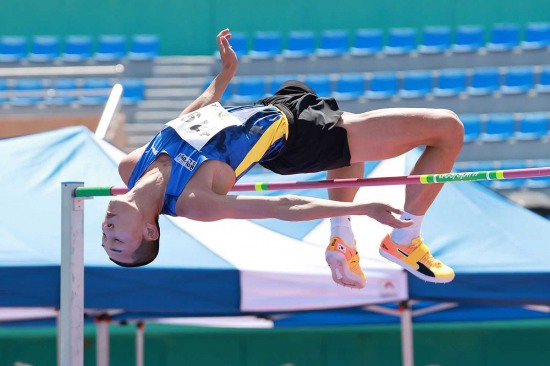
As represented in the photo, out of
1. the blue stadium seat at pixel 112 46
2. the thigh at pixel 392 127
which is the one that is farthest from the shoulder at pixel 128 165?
the blue stadium seat at pixel 112 46

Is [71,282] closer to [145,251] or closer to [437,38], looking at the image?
[145,251]

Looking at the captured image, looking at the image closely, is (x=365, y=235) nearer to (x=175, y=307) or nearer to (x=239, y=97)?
(x=175, y=307)

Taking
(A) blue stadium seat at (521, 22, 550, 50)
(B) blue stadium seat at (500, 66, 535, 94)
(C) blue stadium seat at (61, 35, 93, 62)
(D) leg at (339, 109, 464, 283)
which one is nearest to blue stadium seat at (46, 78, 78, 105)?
(C) blue stadium seat at (61, 35, 93, 62)

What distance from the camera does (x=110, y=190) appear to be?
4617mm

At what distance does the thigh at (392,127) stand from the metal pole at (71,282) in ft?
4.31

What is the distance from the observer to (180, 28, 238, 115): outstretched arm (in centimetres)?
478

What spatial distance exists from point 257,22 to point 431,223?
12.0m

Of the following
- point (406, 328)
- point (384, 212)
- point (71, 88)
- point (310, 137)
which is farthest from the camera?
point (71, 88)

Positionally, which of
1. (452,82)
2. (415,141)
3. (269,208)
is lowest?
(269,208)

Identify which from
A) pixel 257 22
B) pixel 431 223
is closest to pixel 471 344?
pixel 431 223

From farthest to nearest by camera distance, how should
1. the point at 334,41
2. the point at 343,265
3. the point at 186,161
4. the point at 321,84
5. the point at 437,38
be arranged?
the point at 334,41, the point at 437,38, the point at 321,84, the point at 343,265, the point at 186,161

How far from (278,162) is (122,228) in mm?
807

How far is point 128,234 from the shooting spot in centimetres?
420

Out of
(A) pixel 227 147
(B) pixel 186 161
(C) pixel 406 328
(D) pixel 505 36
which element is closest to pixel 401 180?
(A) pixel 227 147
